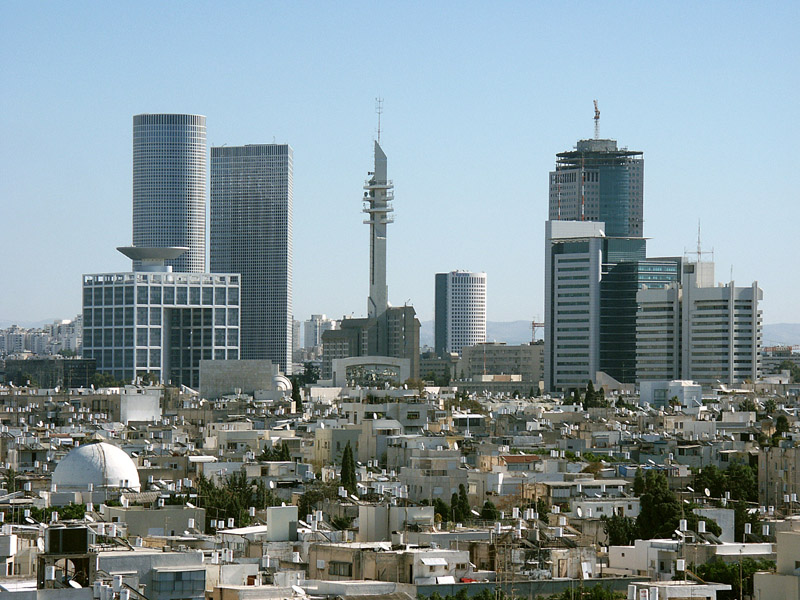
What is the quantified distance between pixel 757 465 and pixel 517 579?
3669 centimetres

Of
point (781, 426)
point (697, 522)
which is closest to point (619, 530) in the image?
point (697, 522)

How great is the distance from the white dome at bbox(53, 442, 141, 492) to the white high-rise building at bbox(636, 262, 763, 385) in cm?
12391

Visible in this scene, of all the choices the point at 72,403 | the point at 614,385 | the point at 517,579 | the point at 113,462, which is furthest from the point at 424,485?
the point at 614,385

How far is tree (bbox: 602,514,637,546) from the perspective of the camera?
4594 centimetres

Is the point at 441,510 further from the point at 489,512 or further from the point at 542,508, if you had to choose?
the point at 542,508

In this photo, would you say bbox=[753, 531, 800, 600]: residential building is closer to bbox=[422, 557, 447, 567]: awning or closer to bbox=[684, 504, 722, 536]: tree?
bbox=[422, 557, 447, 567]: awning

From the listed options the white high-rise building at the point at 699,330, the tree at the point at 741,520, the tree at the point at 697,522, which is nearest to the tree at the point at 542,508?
the tree at the point at 697,522

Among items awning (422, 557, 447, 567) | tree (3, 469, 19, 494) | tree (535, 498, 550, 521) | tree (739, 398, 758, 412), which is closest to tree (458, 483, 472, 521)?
tree (535, 498, 550, 521)

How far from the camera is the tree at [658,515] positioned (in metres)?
45.9

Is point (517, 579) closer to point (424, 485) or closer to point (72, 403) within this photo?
point (424, 485)

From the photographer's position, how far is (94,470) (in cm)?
5322

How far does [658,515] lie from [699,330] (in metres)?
134

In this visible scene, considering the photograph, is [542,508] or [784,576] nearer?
[784,576]

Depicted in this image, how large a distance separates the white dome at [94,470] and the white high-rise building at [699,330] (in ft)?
407
